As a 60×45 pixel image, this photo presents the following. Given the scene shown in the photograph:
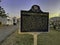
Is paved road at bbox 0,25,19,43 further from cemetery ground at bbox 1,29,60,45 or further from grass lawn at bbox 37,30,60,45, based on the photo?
grass lawn at bbox 37,30,60,45

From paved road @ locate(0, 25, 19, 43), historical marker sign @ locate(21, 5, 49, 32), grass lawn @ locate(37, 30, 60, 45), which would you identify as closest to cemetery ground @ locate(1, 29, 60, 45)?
grass lawn @ locate(37, 30, 60, 45)

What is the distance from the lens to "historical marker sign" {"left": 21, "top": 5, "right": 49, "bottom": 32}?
9.64 feet

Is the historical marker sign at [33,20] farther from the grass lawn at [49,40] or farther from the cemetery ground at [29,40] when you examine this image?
the grass lawn at [49,40]

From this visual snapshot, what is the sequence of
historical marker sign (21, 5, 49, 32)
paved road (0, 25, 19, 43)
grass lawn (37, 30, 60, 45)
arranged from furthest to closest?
paved road (0, 25, 19, 43)
grass lawn (37, 30, 60, 45)
historical marker sign (21, 5, 49, 32)

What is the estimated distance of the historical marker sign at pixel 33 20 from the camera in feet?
9.64

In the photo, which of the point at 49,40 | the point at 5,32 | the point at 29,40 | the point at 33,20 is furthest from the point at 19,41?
the point at 5,32

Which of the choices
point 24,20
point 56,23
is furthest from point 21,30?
point 56,23

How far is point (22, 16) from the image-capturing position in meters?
2.92

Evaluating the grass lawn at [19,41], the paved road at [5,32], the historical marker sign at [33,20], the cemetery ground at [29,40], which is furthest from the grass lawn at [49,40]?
the historical marker sign at [33,20]

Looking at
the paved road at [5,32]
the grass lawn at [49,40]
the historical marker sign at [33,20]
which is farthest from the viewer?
the paved road at [5,32]

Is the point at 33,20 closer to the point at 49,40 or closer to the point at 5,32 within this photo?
the point at 49,40

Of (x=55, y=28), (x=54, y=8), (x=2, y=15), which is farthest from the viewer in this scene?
(x=2, y=15)

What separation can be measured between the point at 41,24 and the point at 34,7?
1.11 ft

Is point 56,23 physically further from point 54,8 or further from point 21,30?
point 21,30
